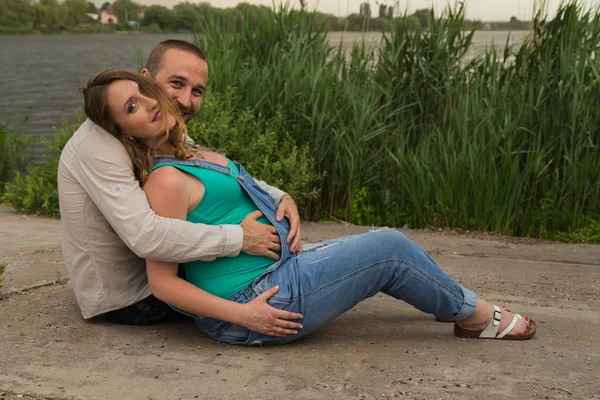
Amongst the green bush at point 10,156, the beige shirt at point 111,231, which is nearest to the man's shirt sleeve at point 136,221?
the beige shirt at point 111,231

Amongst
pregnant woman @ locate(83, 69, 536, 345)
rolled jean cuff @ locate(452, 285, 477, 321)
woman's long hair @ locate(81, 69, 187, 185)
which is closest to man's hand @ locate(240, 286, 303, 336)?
pregnant woman @ locate(83, 69, 536, 345)

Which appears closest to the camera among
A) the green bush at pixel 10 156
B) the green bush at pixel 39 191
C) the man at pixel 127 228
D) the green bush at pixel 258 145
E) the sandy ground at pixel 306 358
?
the sandy ground at pixel 306 358

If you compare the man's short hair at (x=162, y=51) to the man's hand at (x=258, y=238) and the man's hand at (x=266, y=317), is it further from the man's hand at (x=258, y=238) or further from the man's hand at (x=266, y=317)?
the man's hand at (x=266, y=317)

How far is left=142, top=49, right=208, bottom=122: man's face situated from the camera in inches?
119

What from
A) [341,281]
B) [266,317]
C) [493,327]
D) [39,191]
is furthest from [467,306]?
[39,191]

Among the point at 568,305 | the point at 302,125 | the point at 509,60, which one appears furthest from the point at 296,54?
the point at 568,305

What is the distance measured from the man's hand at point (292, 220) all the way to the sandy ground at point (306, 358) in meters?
0.38

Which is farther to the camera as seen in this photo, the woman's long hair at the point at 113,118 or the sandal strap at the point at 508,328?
the sandal strap at the point at 508,328

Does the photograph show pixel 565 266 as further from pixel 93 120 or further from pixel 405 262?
pixel 93 120

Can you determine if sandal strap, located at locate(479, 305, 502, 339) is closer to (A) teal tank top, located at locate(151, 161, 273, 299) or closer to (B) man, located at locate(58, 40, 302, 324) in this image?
(B) man, located at locate(58, 40, 302, 324)

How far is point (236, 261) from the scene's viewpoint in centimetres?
276

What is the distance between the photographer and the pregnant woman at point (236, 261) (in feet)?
8.69

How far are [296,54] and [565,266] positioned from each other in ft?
8.92

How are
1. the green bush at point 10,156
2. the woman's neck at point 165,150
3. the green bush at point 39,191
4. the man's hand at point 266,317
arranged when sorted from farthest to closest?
the green bush at point 10,156 → the green bush at point 39,191 → the woman's neck at point 165,150 → the man's hand at point 266,317
